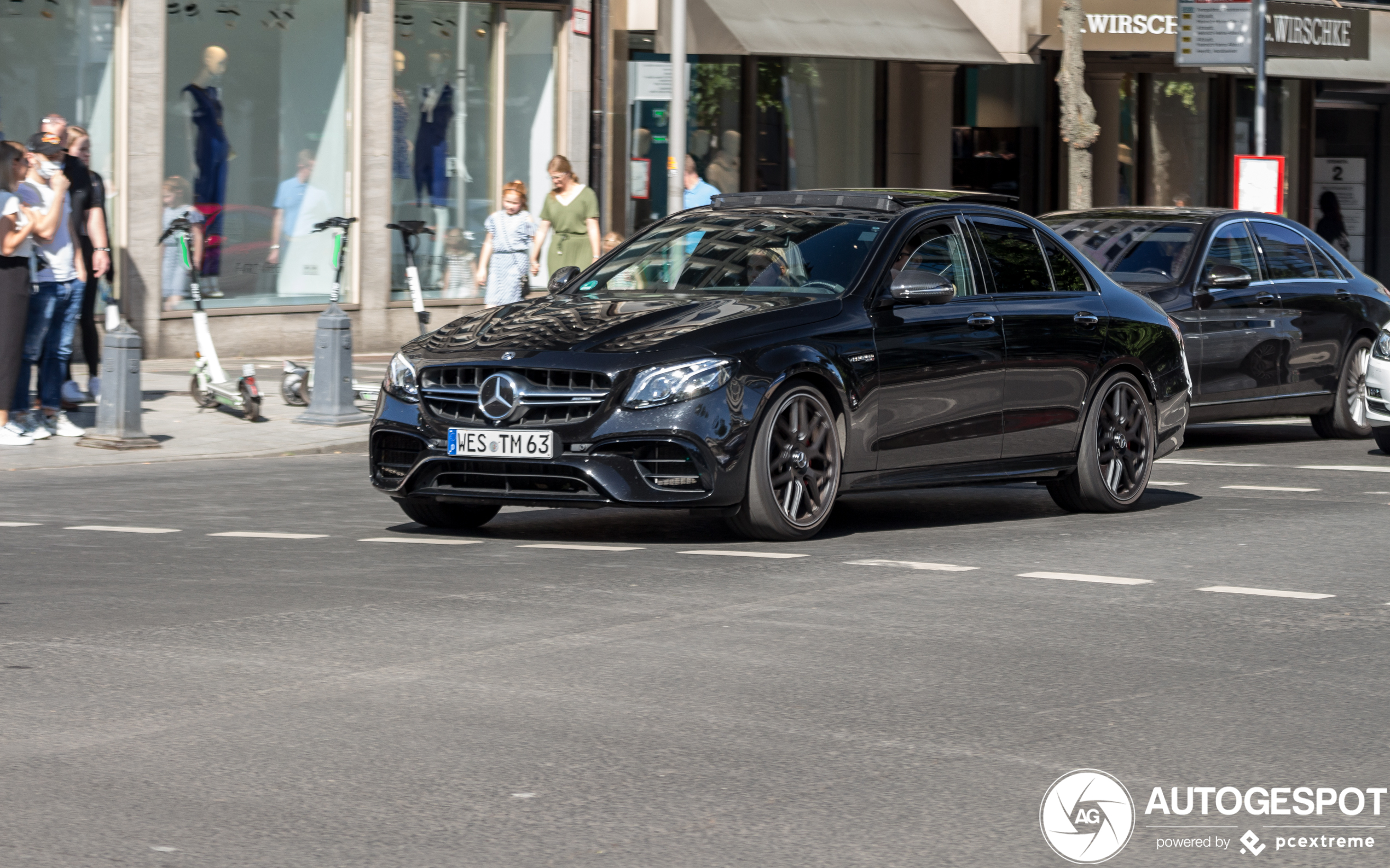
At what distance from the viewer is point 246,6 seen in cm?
2136

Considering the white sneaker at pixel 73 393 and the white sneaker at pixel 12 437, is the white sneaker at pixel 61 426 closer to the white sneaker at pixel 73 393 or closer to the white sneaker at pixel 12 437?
the white sneaker at pixel 12 437

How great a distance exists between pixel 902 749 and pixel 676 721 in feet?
2.14

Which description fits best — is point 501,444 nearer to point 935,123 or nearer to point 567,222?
point 567,222

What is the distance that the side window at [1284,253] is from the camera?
15656 millimetres

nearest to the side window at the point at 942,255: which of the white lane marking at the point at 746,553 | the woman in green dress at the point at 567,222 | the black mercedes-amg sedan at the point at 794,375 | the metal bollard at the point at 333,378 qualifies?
the black mercedes-amg sedan at the point at 794,375

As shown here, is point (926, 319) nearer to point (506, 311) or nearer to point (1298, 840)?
point (506, 311)

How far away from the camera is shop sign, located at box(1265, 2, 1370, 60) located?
3017cm

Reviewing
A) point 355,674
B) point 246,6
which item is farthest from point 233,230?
point 355,674

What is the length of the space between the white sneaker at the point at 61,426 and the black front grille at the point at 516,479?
6.01 metres

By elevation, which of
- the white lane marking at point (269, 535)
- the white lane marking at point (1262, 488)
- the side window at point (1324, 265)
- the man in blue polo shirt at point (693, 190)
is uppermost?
the man in blue polo shirt at point (693, 190)

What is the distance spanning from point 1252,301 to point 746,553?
7018 mm

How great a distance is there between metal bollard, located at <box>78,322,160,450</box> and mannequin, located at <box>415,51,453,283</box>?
349 inches

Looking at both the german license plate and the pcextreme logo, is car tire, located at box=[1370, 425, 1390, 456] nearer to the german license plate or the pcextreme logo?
the german license plate

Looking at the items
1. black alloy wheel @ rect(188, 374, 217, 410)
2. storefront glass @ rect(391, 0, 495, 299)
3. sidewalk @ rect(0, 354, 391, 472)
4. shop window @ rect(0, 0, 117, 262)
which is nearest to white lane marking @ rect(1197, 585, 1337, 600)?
sidewalk @ rect(0, 354, 391, 472)
